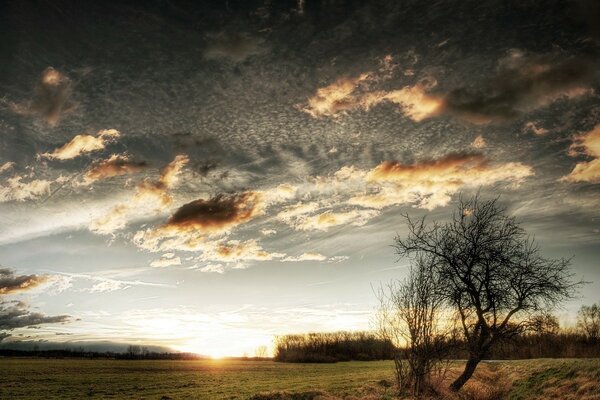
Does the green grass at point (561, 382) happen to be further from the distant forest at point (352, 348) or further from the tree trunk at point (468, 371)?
the distant forest at point (352, 348)

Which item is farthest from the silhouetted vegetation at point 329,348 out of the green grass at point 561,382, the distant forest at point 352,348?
the green grass at point 561,382

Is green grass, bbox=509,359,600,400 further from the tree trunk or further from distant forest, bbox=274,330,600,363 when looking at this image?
distant forest, bbox=274,330,600,363

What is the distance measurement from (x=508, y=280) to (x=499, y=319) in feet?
7.74

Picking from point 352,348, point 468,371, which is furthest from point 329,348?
point 468,371

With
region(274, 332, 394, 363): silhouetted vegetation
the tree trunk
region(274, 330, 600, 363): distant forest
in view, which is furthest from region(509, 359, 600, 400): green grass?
region(274, 332, 394, 363): silhouetted vegetation

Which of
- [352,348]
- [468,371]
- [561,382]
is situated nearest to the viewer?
[561,382]

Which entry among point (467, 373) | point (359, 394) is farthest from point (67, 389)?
point (467, 373)

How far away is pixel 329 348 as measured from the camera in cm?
12925

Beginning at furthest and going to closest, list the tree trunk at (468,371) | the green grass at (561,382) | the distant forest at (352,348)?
the distant forest at (352,348) → the tree trunk at (468,371) → the green grass at (561,382)

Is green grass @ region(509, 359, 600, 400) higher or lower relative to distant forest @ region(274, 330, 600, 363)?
higher

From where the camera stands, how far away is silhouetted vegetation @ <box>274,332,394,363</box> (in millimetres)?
109062

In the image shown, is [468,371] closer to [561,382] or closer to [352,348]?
[561,382]

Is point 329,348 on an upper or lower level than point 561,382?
lower

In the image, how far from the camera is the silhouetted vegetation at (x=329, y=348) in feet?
358
